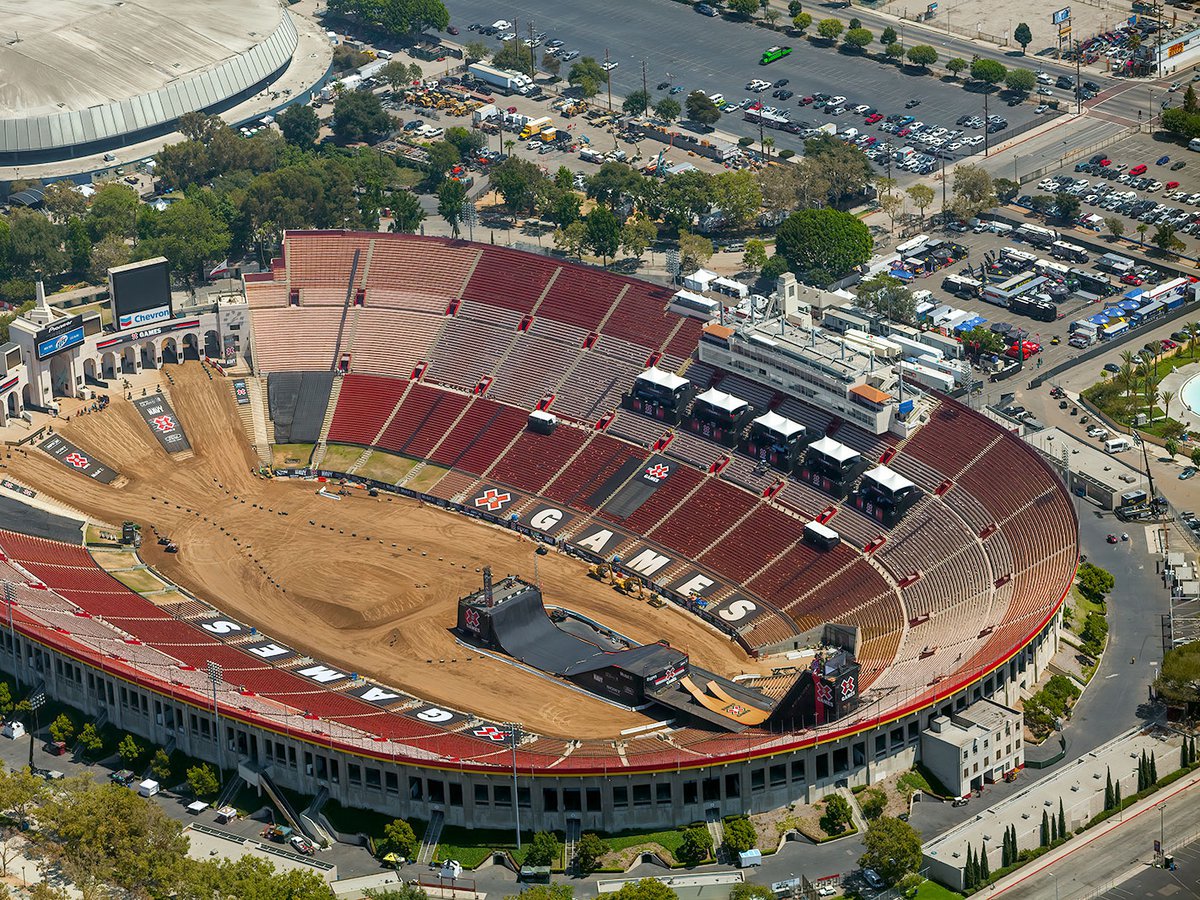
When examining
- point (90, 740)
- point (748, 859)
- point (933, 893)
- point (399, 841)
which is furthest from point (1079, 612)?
point (90, 740)

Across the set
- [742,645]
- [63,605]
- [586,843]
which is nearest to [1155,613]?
[742,645]

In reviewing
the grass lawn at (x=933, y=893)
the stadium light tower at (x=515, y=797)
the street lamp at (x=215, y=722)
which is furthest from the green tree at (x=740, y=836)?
the street lamp at (x=215, y=722)

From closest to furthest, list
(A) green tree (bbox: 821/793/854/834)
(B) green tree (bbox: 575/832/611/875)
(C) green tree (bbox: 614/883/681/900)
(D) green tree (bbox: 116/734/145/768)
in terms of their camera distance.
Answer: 1. (C) green tree (bbox: 614/883/681/900)
2. (B) green tree (bbox: 575/832/611/875)
3. (A) green tree (bbox: 821/793/854/834)
4. (D) green tree (bbox: 116/734/145/768)

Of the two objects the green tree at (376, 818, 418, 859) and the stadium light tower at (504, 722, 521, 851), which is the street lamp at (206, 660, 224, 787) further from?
the stadium light tower at (504, 722, 521, 851)

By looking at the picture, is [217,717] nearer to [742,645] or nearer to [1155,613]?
[742,645]

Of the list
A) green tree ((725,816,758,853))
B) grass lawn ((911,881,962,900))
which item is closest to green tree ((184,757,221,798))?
green tree ((725,816,758,853))

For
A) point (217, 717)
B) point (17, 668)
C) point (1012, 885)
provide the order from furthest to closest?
point (17, 668) < point (217, 717) < point (1012, 885)

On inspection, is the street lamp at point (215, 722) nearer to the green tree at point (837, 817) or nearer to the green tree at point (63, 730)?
the green tree at point (63, 730)
